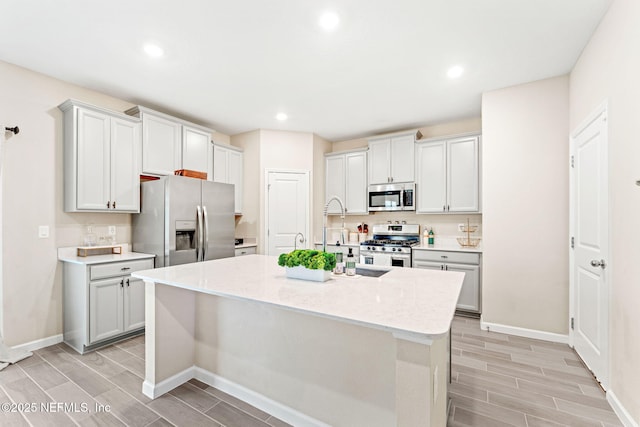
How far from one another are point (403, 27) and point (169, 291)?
264cm

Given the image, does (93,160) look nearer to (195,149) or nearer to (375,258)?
(195,149)

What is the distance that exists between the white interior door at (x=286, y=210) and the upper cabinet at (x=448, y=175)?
5.95ft

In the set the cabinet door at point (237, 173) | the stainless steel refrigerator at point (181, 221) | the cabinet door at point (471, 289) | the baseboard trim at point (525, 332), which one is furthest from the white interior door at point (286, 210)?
the baseboard trim at point (525, 332)

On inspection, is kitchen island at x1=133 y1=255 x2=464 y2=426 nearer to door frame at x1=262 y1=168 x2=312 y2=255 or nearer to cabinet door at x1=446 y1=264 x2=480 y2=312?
cabinet door at x1=446 y1=264 x2=480 y2=312

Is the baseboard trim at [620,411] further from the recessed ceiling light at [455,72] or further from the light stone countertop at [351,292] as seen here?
the recessed ceiling light at [455,72]

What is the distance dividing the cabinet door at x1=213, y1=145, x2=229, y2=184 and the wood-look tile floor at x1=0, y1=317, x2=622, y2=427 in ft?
8.30

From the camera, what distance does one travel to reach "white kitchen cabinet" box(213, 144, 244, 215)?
455 centimetres

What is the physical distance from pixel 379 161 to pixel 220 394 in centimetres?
384

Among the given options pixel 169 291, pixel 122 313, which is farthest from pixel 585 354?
pixel 122 313

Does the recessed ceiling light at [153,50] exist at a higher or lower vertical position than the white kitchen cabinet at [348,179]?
higher

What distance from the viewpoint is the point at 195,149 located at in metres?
4.17

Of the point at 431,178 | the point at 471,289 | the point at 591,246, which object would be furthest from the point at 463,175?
the point at 591,246

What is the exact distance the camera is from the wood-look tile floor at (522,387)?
190 centimetres

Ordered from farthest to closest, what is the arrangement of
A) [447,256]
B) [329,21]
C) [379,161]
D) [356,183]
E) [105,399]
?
1. [356,183]
2. [379,161]
3. [447,256]
4. [329,21]
5. [105,399]
